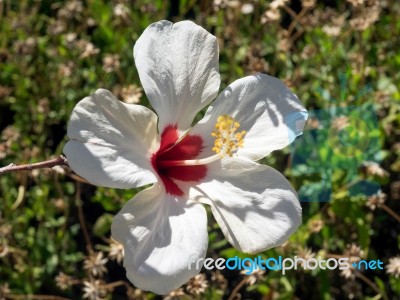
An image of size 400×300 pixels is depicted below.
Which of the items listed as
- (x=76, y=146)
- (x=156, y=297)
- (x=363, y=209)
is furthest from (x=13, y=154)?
(x=363, y=209)

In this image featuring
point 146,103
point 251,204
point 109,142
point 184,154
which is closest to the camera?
point 109,142

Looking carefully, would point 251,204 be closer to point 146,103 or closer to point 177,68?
point 177,68

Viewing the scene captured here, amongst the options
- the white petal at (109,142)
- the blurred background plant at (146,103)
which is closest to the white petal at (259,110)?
the white petal at (109,142)

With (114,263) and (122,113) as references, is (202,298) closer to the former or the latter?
(114,263)

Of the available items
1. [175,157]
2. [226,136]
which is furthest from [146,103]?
[226,136]

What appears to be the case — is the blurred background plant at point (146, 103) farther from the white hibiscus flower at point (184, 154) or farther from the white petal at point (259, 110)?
the white petal at point (259, 110)

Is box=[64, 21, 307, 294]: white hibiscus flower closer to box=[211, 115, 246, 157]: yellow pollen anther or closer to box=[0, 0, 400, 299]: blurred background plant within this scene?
box=[211, 115, 246, 157]: yellow pollen anther

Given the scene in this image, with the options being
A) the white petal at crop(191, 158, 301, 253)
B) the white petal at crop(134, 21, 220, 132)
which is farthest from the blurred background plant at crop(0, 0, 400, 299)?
the white petal at crop(134, 21, 220, 132)
